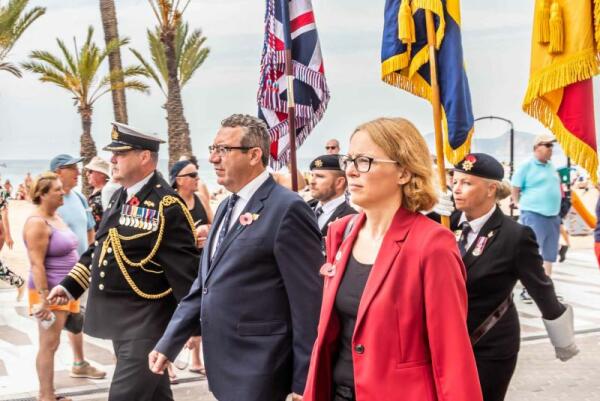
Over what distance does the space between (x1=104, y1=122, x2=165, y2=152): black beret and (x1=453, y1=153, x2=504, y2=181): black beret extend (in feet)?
6.32

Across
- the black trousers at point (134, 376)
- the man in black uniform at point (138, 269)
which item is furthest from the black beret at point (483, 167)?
the black trousers at point (134, 376)

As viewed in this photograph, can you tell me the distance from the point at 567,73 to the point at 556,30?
244 mm

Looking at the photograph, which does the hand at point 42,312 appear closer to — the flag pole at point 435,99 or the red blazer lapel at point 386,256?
the flag pole at point 435,99

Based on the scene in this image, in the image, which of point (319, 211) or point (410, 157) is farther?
point (319, 211)

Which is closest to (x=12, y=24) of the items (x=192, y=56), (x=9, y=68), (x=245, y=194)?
(x=9, y=68)

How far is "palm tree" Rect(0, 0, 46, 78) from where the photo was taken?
27.9 metres

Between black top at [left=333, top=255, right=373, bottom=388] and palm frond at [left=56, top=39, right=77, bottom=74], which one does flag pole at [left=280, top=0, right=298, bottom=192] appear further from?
palm frond at [left=56, top=39, right=77, bottom=74]

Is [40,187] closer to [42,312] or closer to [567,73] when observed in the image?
[42,312]

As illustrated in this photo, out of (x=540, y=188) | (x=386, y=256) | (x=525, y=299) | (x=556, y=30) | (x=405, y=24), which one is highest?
(x=405, y=24)

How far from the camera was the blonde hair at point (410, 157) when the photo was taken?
2.97m

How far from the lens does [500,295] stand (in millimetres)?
4531

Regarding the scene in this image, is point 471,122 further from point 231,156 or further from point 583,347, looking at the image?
point 583,347

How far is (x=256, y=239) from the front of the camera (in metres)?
4.02

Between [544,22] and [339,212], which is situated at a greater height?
[544,22]
